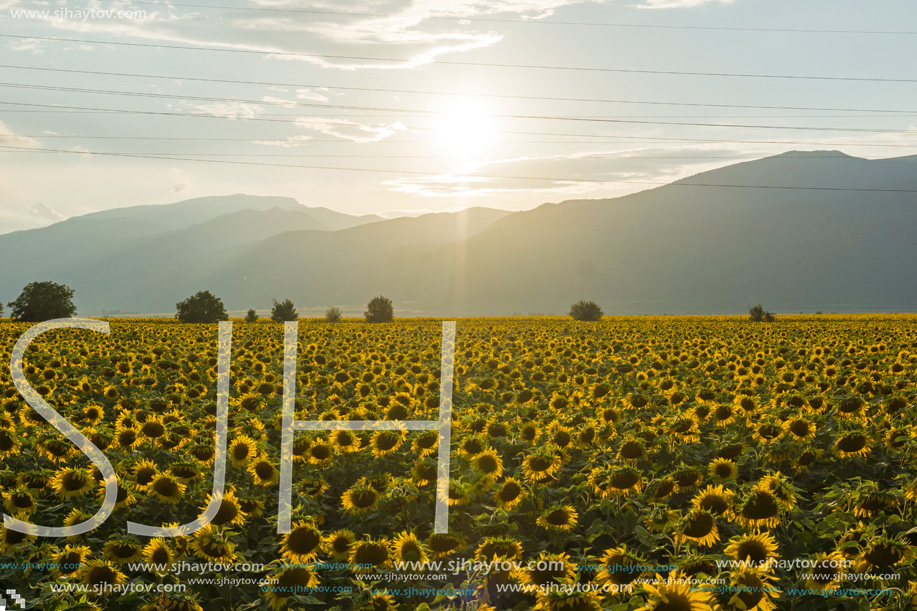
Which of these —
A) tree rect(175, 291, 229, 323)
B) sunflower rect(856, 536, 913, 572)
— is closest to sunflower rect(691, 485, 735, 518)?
sunflower rect(856, 536, 913, 572)

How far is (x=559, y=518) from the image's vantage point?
652 centimetres

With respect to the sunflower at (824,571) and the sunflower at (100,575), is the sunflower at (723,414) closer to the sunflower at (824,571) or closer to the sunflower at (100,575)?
the sunflower at (824,571)

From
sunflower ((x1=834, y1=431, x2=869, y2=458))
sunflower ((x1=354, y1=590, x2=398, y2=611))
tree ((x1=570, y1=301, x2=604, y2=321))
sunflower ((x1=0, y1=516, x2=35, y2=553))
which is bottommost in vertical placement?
sunflower ((x1=0, y1=516, x2=35, y2=553))

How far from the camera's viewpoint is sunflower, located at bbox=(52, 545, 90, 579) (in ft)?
17.9

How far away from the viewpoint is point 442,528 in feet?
20.6

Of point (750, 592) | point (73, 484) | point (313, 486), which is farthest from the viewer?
point (313, 486)

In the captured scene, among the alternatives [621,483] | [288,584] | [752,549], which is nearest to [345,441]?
[288,584]

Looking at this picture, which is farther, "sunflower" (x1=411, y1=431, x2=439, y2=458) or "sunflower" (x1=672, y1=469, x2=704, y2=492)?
"sunflower" (x1=411, y1=431, x2=439, y2=458)

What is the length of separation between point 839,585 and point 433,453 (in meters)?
5.07

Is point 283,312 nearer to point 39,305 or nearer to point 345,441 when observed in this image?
point 39,305

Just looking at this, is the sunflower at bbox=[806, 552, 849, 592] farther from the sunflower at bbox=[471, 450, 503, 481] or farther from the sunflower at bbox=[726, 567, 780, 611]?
the sunflower at bbox=[471, 450, 503, 481]

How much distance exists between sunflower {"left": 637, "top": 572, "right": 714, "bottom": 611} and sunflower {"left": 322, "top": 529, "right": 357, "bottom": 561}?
297 cm

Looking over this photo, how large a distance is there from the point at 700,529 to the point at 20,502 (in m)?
6.89

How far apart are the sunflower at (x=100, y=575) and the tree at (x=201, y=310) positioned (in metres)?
50.6
